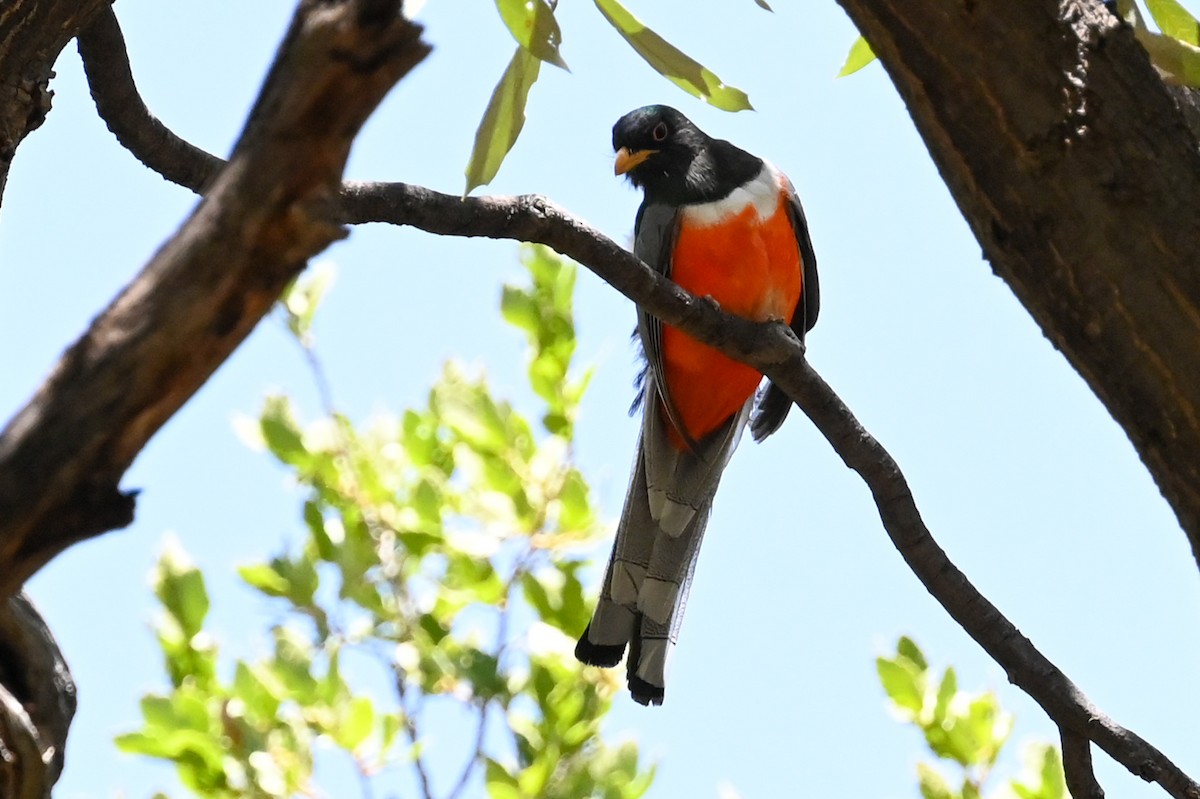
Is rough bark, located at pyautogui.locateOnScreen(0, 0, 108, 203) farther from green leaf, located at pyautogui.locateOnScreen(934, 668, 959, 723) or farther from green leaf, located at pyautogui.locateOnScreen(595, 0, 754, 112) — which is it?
green leaf, located at pyautogui.locateOnScreen(934, 668, 959, 723)

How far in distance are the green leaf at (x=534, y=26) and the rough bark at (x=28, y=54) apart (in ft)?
2.53

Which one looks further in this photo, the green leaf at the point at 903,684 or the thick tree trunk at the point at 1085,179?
the green leaf at the point at 903,684

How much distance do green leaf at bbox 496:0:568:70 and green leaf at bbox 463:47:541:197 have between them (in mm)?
111

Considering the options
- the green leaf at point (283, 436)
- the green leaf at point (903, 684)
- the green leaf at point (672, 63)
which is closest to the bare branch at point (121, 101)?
the green leaf at point (672, 63)

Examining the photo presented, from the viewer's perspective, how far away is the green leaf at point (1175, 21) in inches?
105

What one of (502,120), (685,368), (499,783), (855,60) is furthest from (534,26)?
(499,783)

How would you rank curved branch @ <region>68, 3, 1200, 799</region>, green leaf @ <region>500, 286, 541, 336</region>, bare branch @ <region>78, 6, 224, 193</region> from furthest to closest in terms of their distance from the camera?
green leaf @ <region>500, 286, 541, 336</region> < bare branch @ <region>78, 6, 224, 193</region> < curved branch @ <region>68, 3, 1200, 799</region>

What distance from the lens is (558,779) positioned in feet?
14.1

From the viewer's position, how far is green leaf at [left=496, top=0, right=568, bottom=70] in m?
2.54

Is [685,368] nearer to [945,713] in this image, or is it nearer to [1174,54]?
[945,713]

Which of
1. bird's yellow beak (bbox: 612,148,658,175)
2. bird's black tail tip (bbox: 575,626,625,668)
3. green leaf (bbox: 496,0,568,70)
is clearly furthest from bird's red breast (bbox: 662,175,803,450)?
green leaf (bbox: 496,0,568,70)

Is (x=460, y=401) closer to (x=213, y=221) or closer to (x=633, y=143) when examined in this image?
(x=633, y=143)

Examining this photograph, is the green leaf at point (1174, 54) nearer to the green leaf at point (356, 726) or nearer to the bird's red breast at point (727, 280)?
the bird's red breast at point (727, 280)

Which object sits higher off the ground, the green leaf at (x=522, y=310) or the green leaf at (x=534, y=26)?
the green leaf at (x=522, y=310)
